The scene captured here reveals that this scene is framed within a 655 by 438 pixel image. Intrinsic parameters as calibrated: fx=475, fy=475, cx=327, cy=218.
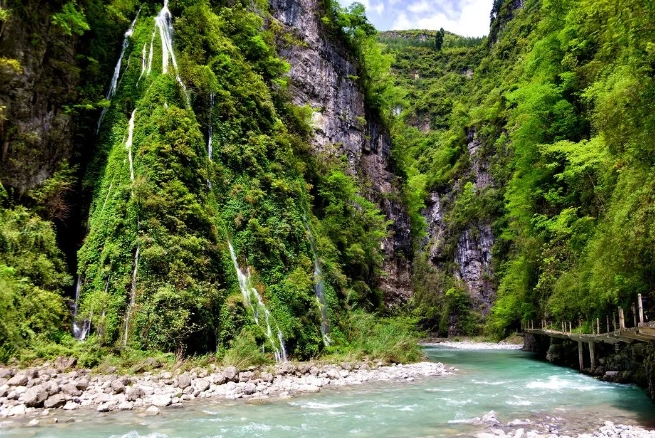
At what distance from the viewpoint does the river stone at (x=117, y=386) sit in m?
11.2

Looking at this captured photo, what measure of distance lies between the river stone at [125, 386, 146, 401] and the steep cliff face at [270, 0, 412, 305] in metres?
23.1

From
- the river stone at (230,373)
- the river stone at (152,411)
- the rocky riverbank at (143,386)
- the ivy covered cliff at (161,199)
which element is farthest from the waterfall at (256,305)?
the river stone at (152,411)

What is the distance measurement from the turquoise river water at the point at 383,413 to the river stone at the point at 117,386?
4.16 feet

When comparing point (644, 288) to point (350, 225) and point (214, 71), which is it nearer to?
point (350, 225)

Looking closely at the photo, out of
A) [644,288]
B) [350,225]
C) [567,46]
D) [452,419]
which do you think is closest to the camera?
[452,419]

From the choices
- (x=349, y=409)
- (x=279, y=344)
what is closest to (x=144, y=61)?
(x=279, y=344)

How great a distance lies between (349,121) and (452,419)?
2851cm

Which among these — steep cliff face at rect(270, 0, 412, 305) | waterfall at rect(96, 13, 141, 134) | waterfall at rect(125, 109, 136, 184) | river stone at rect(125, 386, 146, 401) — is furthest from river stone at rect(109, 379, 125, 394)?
steep cliff face at rect(270, 0, 412, 305)

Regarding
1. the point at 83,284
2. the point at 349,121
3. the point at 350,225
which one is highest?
the point at 349,121

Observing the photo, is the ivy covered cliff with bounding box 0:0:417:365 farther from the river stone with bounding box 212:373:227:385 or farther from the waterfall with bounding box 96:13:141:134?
the river stone with bounding box 212:373:227:385

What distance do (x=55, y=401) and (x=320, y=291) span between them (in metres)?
12.9

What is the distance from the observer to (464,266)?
59.8m

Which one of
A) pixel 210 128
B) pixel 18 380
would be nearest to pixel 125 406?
pixel 18 380

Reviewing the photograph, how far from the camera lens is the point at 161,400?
10977mm
